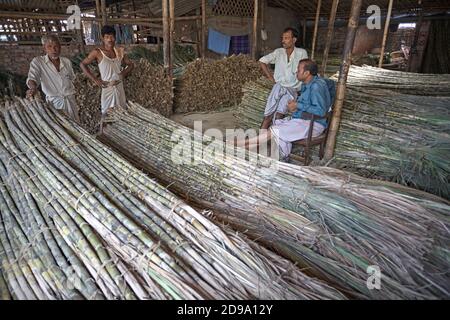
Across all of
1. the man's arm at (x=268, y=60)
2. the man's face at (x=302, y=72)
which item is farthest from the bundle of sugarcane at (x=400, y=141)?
the man's arm at (x=268, y=60)

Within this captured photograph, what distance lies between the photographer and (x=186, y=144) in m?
2.56

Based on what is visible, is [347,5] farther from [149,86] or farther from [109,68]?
[109,68]

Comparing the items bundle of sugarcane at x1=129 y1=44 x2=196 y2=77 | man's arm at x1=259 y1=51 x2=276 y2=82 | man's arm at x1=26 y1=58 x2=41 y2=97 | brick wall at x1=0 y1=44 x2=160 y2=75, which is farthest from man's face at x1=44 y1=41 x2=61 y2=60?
brick wall at x1=0 y1=44 x2=160 y2=75

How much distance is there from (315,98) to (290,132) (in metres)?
0.40

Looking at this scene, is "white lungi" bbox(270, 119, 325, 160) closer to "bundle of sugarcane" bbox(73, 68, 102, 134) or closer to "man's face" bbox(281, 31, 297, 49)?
"man's face" bbox(281, 31, 297, 49)

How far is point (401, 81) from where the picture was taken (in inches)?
183

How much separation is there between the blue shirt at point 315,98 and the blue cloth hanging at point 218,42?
701 cm

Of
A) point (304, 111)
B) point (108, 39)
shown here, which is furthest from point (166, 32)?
point (304, 111)

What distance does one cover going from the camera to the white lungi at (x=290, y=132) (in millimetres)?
3104

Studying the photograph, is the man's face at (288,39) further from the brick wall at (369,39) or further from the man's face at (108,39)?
the brick wall at (369,39)

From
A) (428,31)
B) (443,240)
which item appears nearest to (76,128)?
(443,240)

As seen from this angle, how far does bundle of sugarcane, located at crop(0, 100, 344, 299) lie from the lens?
4.19 ft

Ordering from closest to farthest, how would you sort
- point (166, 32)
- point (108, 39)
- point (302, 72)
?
1. point (302, 72)
2. point (108, 39)
3. point (166, 32)

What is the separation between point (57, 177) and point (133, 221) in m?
0.70
